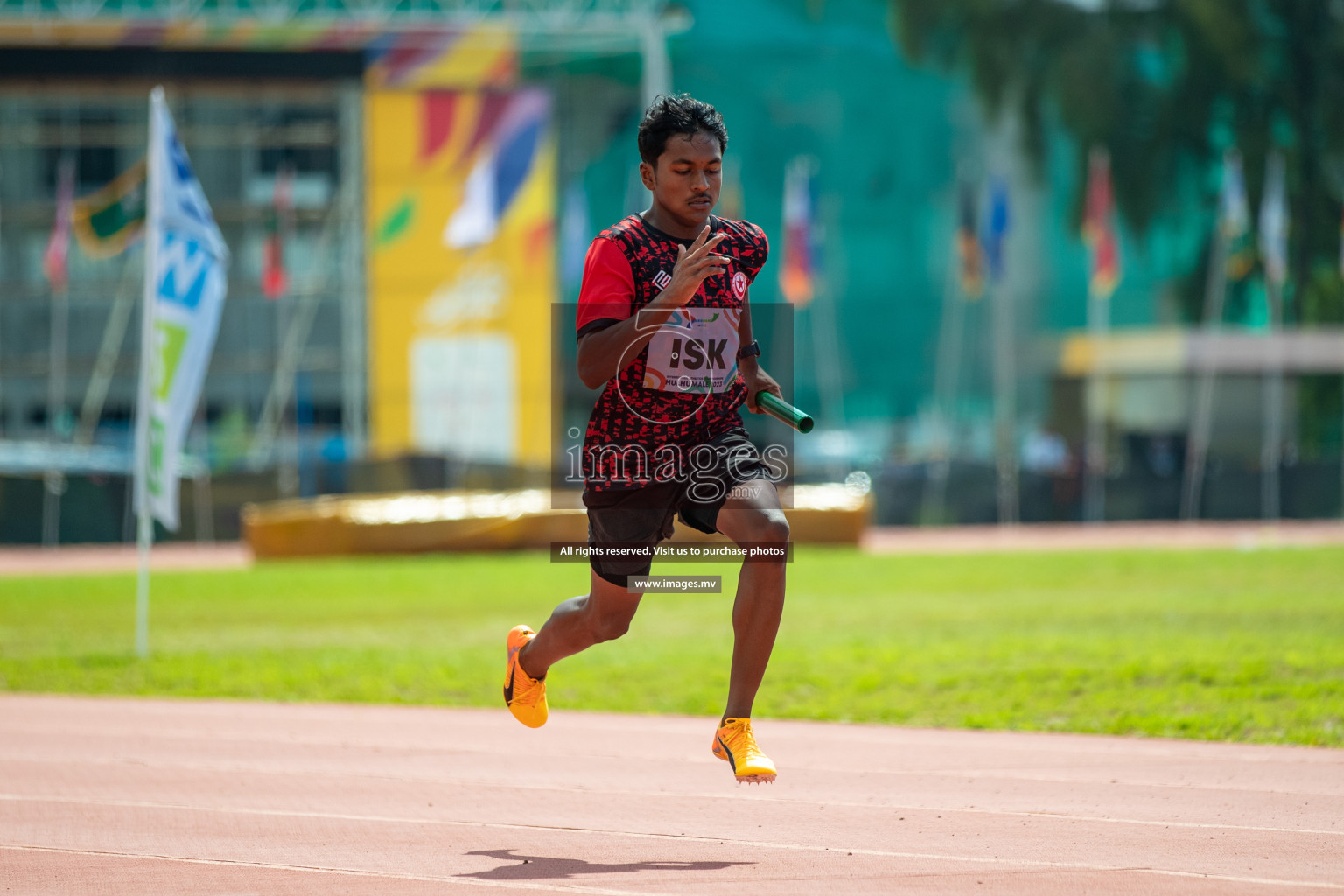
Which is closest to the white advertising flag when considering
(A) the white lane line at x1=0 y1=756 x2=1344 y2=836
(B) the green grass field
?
(B) the green grass field

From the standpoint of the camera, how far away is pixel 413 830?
4.82m

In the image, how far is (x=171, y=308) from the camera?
1098 cm

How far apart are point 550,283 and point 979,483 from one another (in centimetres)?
1466

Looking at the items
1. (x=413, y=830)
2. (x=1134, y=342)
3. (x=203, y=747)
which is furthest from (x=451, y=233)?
(x=413, y=830)

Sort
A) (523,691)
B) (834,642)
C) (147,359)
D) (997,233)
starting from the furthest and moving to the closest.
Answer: (997,233)
(834,642)
(147,359)
(523,691)

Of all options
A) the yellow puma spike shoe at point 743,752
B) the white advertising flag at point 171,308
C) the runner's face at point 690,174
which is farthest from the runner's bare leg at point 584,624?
the white advertising flag at point 171,308

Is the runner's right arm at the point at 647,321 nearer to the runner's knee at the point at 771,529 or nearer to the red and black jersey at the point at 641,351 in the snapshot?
the red and black jersey at the point at 641,351

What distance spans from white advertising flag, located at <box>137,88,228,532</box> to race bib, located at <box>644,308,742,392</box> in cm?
661

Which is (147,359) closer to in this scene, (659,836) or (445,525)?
(659,836)

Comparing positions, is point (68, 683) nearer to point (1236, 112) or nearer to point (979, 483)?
point (979, 483)

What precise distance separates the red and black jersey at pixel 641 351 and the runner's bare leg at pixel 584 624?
1.17 feet

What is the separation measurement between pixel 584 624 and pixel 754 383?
971 mm

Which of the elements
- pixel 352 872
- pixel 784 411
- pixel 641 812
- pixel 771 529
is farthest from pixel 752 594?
pixel 352 872

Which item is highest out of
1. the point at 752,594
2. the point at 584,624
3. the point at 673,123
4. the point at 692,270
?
the point at 673,123
